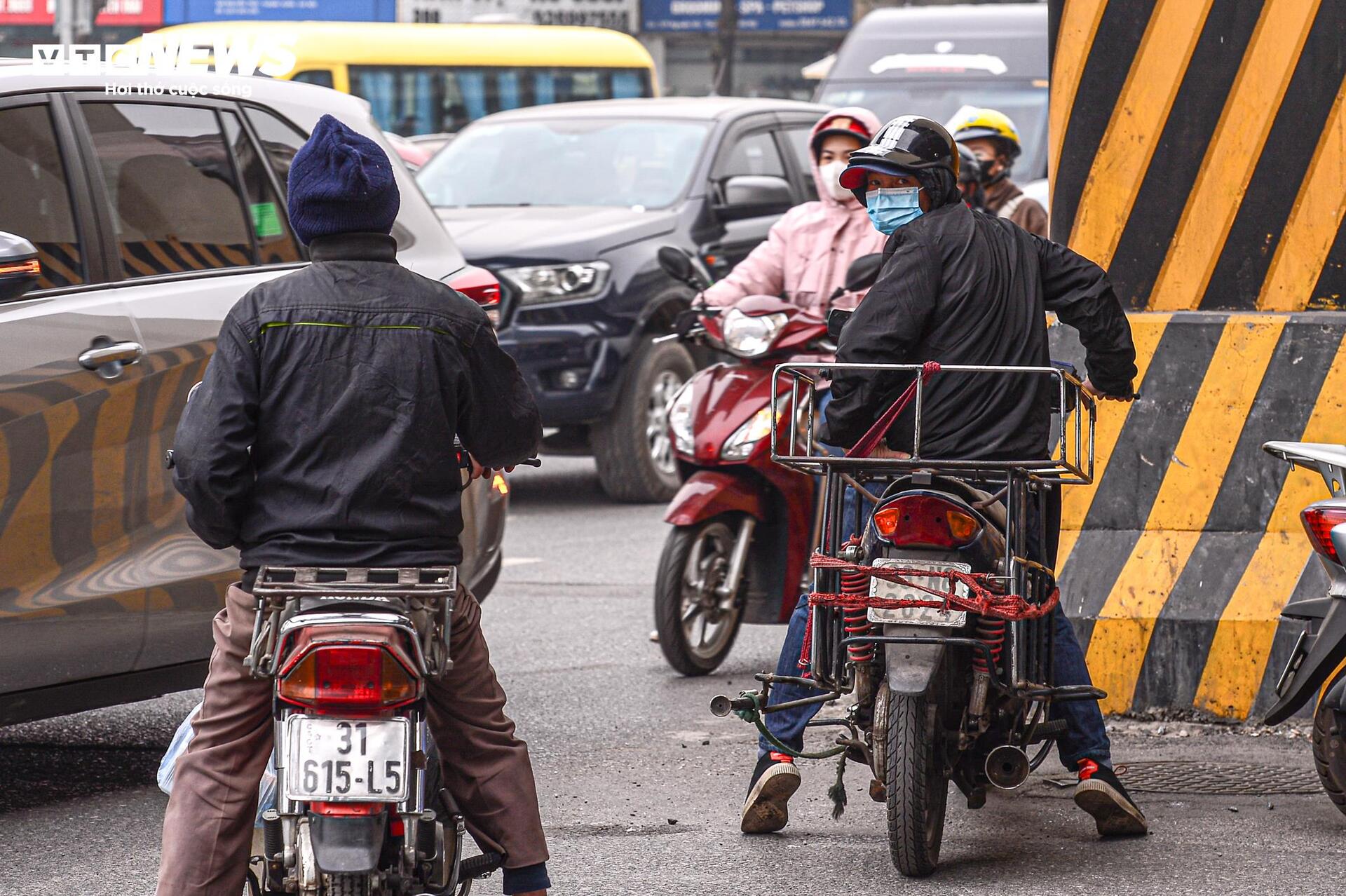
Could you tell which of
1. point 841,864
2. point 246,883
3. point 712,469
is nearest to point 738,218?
point 712,469

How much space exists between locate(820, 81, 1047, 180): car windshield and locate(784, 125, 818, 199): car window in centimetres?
412

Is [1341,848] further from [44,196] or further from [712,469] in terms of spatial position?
[44,196]

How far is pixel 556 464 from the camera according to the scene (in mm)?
12945

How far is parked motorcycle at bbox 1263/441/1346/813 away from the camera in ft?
15.7

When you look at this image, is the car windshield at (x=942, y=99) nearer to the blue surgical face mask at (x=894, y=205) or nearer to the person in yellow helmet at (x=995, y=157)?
the person in yellow helmet at (x=995, y=157)

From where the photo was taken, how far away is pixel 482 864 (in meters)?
3.93

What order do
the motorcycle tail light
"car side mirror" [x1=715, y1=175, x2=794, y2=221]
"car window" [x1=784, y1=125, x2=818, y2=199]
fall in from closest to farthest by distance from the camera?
the motorcycle tail light < "car side mirror" [x1=715, y1=175, x2=794, y2=221] < "car window" [x1=784, y1=125, x2=818, y2=199]

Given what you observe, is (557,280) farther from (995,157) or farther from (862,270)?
(862,270)

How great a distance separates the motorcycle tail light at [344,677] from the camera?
11.4ft

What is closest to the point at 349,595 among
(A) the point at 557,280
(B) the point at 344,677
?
(B) the point at 344,677

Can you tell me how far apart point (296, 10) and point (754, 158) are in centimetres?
2698

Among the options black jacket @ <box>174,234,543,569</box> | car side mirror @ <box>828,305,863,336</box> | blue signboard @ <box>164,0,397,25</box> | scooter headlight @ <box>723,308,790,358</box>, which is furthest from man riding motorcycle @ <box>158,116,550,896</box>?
blue signboard @ <box>164,0,397,25</box>

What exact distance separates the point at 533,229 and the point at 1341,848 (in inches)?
Result: 265

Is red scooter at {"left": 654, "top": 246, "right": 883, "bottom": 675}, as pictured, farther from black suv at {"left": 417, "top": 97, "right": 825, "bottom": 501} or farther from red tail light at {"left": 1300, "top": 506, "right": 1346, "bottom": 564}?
black suv at {"left": 417, "top": 97, "right": 825, "bottom": 501}
